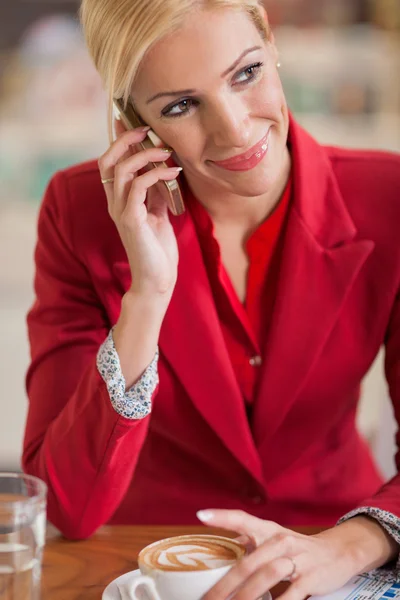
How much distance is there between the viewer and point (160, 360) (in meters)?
1.61

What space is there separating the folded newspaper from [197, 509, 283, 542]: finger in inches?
4.0

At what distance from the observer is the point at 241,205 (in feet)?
5.35

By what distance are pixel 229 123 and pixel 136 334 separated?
1.16 ft

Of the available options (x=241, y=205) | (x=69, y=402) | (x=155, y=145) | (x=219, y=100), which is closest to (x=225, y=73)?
(x=219, y=100)

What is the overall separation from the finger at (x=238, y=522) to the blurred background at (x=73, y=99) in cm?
259

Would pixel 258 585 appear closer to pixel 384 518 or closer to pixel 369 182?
pixel 384 518

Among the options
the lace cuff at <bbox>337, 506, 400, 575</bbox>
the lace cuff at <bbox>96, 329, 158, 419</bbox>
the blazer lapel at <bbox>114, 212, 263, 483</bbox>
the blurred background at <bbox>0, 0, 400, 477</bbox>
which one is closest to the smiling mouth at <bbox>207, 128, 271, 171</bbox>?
the blazer lapel at <bbox>114, 212, 263, 483</bbox>

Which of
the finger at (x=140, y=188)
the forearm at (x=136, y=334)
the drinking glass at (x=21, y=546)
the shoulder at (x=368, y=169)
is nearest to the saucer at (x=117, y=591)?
the drinking glass at (x=21, y=546)

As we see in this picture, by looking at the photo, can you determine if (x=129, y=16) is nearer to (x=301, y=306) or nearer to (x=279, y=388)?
(x=301, y=306)

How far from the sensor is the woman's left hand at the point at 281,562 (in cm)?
104

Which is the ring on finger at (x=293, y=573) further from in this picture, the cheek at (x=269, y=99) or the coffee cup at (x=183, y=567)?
the cheek at (x=269, y=99)

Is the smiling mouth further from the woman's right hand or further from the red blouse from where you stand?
the red blouse

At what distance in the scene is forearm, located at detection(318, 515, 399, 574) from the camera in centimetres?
118

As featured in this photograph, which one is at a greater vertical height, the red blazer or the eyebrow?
the eyebrow
